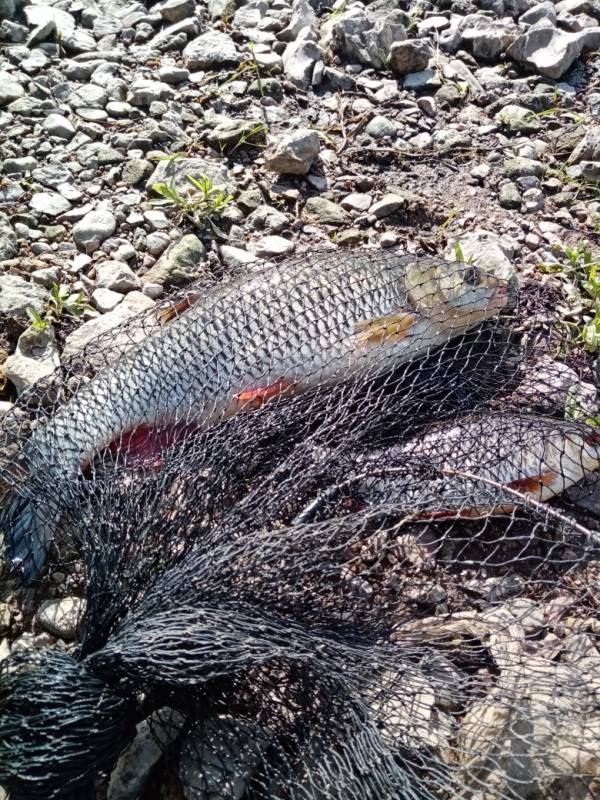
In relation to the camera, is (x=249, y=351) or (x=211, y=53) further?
(x=211, y=53)

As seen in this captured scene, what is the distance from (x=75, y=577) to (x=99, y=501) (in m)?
0.40

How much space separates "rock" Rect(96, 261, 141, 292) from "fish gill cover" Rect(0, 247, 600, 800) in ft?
1.38

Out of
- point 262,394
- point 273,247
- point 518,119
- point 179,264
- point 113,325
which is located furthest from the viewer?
point 518,119

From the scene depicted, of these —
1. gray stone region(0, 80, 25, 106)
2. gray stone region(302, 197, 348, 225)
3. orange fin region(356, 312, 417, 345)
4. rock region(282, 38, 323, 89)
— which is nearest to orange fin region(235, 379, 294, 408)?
orange fin region(356, 312, 417, 345)

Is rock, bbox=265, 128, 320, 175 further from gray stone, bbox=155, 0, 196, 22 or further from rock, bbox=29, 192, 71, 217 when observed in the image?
gray stone, bbox=155, 0, 196, 22

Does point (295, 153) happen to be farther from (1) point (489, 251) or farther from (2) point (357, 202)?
(1) point (489, 251)

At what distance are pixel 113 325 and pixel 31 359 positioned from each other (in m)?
0.38

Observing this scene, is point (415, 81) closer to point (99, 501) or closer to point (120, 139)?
point (120, 139)

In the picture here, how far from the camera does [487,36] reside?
→ 535 centimetres

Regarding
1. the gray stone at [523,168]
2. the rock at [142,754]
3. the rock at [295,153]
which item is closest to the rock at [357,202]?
the rock at [295,153]

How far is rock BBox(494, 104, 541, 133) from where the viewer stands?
4.86 m

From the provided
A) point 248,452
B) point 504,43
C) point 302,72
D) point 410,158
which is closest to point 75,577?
point 248,452

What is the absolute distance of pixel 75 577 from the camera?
2943 millimetres

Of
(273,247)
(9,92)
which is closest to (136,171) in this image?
(273,247)
